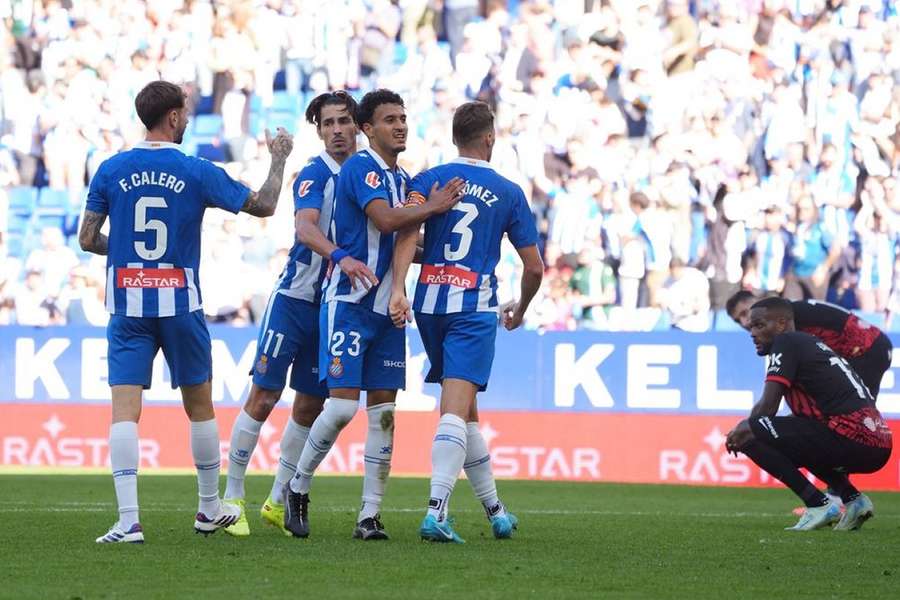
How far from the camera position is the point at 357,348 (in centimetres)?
755

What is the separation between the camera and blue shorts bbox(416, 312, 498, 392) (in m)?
7.59

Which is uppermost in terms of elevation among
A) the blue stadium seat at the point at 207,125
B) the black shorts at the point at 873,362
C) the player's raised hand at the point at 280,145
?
the blue stadium seat at the point at 207,125

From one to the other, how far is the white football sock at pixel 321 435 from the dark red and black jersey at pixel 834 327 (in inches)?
159

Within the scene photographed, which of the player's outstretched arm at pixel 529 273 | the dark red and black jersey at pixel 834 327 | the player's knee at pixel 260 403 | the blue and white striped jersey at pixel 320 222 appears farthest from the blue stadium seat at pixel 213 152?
the player's outstretched arm at pixel 529 273

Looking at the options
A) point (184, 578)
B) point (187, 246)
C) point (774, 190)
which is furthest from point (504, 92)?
point (184, 578)

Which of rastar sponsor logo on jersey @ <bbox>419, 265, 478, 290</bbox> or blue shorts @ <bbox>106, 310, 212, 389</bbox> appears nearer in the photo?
blue shorts @ <bbox>106, 310, 212, 389</bbox>

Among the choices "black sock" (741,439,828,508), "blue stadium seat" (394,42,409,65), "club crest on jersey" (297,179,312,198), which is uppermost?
"blue stadium seat" (394,42,409,65)

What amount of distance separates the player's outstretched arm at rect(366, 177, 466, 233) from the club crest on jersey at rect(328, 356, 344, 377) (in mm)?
665

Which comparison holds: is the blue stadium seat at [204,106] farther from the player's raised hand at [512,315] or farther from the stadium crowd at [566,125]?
the player's raised hand at [512,315]

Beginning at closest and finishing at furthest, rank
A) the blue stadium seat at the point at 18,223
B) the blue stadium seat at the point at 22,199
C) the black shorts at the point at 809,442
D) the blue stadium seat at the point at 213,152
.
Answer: the black shorts at the point at 809,442, the blue stadium seat at the point at 18,223, the blue stadium seat at the point at 22,199, the blue stadium seat at the point at 213,152

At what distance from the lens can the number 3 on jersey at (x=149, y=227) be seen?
7246mm

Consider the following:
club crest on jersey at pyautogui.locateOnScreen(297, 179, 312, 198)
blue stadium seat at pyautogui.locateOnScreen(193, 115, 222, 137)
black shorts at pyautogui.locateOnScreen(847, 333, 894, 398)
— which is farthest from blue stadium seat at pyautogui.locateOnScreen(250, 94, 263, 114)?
club crest on jersey at pyautogui.locateOnScreen(297, 179, 312, 198)

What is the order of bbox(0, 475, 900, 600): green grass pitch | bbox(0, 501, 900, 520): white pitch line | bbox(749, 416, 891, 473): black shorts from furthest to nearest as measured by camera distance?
1. bbox(0, 501, 900, 520): white pitch line
2. bbox(749, 416, 891, 473): black shorts
3. bbox(0, 475, 900, 600): green grass pitch

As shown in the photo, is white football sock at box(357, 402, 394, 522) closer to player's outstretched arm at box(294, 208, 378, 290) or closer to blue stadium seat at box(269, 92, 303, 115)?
player's outstretched arm at box(294, 208, 378, 290)
